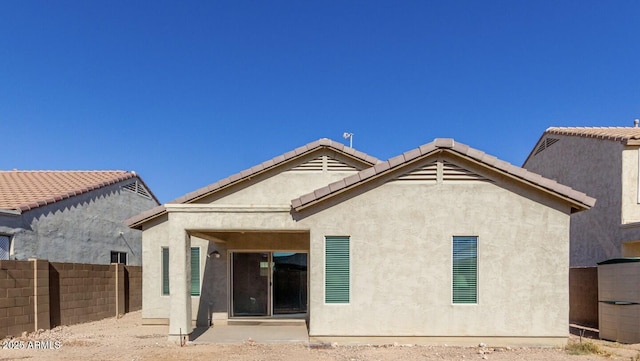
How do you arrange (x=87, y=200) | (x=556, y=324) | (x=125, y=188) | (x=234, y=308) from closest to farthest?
1. (x=556, y=324)
2. (x=234, y=308)
3. (x=87, y=200)
4. (x=125, y=188)

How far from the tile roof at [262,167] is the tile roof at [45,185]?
13.6ft

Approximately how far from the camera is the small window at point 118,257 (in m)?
18.3

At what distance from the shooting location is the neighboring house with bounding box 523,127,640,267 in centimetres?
1285

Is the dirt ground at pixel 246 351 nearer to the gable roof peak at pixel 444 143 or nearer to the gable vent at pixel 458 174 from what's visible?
the gable vent at pixel 458 174

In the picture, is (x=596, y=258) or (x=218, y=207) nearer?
(x=218, y=207)

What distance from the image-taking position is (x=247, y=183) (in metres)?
13.0

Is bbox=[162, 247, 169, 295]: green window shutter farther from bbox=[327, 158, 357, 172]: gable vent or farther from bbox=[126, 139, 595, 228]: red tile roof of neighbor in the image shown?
bbox=[327, 158, 357, 172]: gable vent

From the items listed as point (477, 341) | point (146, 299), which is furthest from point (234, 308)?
point (477, 341)

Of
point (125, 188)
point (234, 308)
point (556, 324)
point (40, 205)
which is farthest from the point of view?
point (125, 188)

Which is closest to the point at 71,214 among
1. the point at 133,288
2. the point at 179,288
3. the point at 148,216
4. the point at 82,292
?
the point at 133,288

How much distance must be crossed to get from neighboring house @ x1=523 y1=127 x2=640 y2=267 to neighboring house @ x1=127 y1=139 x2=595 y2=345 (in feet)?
15.3

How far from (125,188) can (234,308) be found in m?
10.1

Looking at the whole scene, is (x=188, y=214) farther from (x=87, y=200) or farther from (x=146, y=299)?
(x=87, y=200)

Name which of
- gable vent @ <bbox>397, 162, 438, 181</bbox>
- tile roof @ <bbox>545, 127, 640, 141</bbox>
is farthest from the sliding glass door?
tile roof @ <bbox>545, 127, 640, 141</bbox>
